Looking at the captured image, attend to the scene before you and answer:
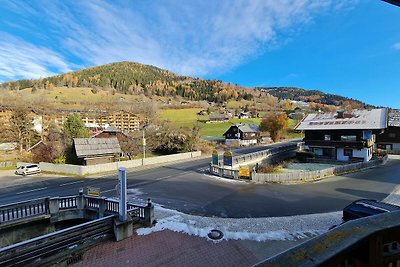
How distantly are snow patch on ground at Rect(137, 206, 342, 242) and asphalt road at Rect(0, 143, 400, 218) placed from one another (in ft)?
3.73

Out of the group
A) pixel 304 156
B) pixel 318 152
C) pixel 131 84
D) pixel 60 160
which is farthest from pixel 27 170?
pixel 131 84

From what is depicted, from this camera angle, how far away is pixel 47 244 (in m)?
9.27

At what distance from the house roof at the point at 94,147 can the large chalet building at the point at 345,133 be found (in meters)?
31.3

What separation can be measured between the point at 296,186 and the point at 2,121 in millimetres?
52424

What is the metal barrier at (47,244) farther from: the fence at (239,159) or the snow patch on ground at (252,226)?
the fence at (239,159)

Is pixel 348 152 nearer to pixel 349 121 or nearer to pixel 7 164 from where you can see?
pixel 349 121

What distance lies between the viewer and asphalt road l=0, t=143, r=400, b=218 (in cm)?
1633

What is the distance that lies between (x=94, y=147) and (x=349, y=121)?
39.5 m

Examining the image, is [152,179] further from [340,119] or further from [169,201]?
[340,119]

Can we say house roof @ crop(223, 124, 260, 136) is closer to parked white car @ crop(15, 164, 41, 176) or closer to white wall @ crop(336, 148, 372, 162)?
white wall @ crop(336, 148, 372, 162)

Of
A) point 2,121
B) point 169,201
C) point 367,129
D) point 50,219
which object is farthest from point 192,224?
point 2,121

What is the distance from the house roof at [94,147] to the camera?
31.6 meters

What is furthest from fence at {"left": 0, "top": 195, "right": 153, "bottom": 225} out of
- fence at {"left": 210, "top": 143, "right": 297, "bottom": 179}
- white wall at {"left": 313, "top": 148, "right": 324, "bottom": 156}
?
white wall at {"left": 313, "top": 148, "right": 324, "bottom": 156}

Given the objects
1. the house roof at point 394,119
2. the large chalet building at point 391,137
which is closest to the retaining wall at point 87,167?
the large chalet building at point 391,137
